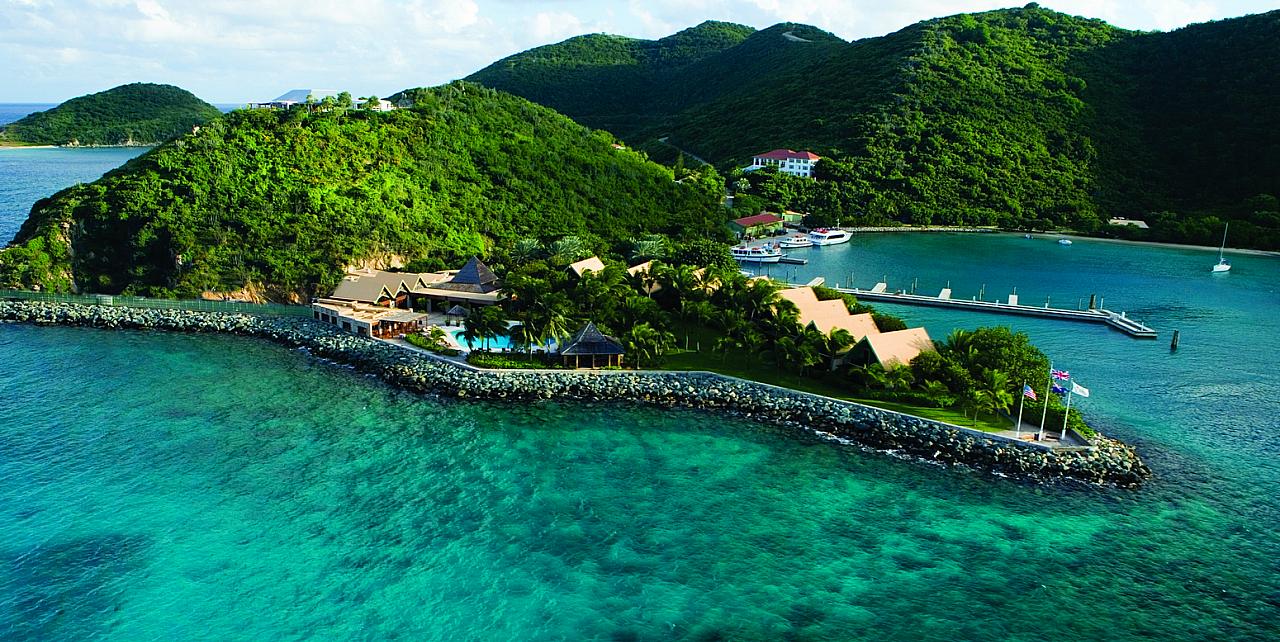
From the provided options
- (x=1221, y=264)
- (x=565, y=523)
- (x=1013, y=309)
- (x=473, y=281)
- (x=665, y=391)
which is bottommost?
(x=565, y=523)

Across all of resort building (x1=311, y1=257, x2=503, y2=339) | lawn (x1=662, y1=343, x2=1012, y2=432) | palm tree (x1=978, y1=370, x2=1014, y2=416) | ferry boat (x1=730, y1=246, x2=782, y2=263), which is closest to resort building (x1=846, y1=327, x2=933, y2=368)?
lawn (x1=662, y1=343, x2=1012, y2=432)

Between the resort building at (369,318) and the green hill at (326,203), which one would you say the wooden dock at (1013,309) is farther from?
the resort building at (369,318)

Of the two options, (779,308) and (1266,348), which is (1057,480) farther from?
(1266,348)

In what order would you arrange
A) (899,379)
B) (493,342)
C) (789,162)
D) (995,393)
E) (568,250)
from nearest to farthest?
(995,393)
(899,379)
(493,342)
(568,250)
(789,162)

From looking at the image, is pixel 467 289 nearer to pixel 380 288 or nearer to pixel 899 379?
pixel 380 288

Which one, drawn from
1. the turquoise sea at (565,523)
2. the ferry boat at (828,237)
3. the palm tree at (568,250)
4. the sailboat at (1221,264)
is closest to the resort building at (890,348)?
the turquoise sea at (565,523)

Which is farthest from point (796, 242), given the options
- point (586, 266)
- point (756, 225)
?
point (586, 266)

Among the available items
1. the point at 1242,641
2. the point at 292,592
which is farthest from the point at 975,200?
the point at 292,592
